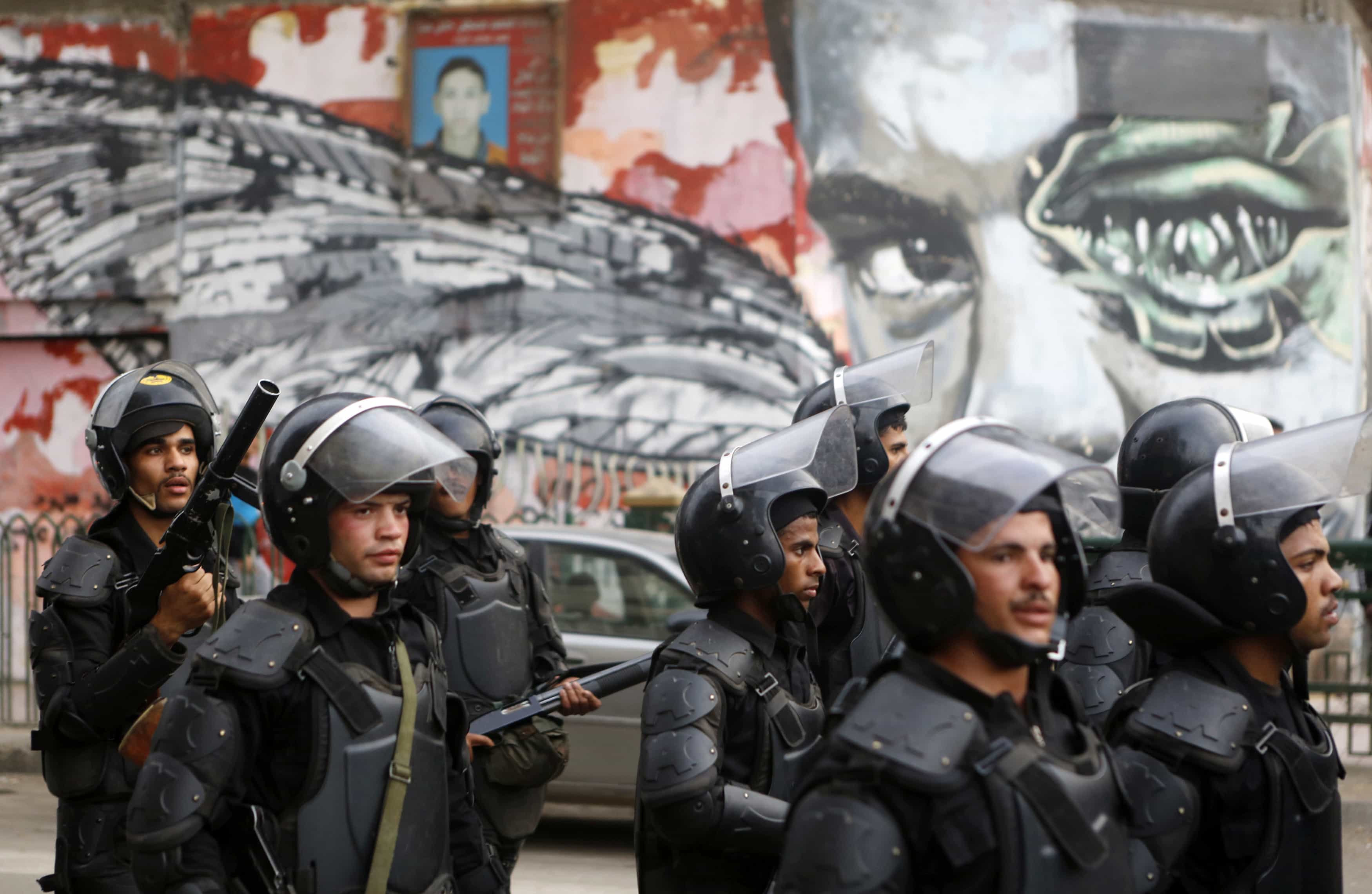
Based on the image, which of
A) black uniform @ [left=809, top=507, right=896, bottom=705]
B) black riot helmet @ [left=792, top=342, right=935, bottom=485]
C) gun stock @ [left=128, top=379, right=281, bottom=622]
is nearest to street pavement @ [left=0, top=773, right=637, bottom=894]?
black uniform @ [left=809, top=507, right=896, bottom=705]

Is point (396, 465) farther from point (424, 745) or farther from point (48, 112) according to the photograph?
point (48, 112)

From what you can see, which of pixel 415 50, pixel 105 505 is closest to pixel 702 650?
pixel 415 50

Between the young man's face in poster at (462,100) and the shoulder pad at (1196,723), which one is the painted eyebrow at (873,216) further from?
the shoulder pad at (1196,723)

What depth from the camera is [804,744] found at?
12.1ft

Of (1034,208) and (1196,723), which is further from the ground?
(1034,208)

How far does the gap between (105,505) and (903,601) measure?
12594mm

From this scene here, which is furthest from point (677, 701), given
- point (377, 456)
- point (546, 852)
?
point (546, 852)

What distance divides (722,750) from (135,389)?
6.56 ft

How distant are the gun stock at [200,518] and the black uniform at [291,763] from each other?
0.44 metres

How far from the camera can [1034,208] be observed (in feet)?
41.9

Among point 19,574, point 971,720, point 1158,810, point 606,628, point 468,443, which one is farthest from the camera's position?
point 19,574

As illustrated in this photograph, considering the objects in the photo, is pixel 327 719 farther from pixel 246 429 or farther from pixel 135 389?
pixel 135 389

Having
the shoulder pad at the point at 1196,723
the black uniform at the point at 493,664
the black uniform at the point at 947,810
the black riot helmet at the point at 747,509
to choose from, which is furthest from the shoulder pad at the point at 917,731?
the black uniform at the point at 493,664

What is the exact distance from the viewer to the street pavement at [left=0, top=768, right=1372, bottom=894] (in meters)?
6.80
